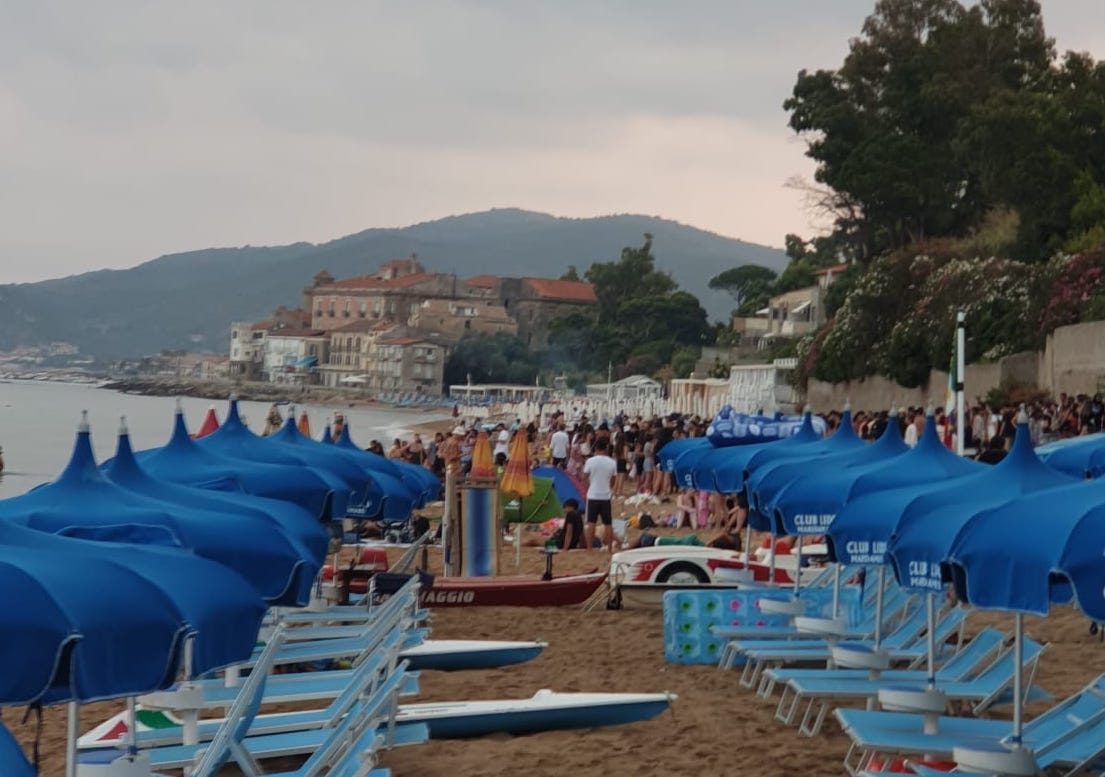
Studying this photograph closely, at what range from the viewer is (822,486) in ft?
33.6

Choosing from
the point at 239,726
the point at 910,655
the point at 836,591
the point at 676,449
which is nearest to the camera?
the point at 239,726

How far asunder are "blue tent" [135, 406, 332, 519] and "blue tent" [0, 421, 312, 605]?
3232 mm

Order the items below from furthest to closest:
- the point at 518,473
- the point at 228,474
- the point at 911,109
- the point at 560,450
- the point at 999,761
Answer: the point at 911,109 < the point at 560,450 < the point at 518,473 < the point at 228,474 < the point at 999,761

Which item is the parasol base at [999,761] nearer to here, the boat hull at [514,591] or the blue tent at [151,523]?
the blue tent at [151,523]

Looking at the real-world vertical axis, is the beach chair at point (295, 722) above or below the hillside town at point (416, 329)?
below

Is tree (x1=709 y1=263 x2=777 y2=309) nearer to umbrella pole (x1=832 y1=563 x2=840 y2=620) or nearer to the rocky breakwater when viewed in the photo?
the rocky breakwater

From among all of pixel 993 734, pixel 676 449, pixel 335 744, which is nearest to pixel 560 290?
pixel 676 449

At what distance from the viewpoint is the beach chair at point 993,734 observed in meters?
7.17

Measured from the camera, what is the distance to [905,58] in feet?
183

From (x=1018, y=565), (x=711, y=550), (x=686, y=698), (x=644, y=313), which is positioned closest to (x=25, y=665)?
(x=1018, y=565)

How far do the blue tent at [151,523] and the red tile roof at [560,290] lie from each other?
577ft

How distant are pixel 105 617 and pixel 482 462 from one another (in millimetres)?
12436

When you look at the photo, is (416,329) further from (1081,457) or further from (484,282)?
(1081,457)

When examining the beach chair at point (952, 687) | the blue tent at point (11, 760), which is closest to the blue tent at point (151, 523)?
the blue tent at point (11, 760)
